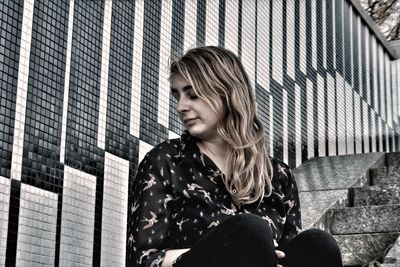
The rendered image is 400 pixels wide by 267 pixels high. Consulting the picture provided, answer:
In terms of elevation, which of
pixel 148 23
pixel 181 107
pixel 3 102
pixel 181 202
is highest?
pixel 148 23

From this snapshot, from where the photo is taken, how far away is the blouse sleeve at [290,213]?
147cm

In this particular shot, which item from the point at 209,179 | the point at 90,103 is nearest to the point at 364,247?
the point at 90,103

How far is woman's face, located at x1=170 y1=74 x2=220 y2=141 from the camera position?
4.43 feet

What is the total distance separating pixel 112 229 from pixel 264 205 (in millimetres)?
1367

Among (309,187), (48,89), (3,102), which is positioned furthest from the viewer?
(309,187)

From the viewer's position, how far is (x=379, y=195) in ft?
11.2

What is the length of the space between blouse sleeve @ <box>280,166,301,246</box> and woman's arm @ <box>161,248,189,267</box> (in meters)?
0.30

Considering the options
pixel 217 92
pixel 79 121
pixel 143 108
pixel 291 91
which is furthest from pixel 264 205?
pixel 291 91

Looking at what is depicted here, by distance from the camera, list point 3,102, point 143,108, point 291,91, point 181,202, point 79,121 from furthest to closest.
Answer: point 291,91 → point 143,108 → point 79,121 → point 3,102 → point 181,202

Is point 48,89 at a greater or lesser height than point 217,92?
greater

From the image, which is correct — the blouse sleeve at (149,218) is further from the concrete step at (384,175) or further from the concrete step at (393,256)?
the concrete step at (384,175)

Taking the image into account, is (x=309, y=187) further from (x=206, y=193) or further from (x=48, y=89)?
(x=206, y=193)

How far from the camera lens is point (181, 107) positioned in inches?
53.2

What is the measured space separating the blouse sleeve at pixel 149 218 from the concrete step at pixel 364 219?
1.84 meters
